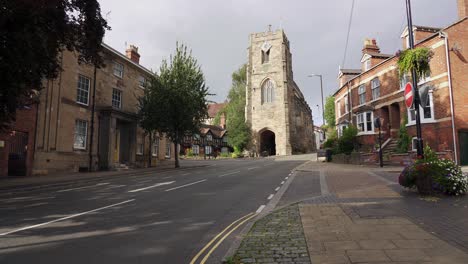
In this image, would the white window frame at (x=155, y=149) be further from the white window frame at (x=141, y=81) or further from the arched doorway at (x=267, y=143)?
the arched doorway at (x=267, y=143)

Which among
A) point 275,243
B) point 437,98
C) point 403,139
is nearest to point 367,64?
point 403,139

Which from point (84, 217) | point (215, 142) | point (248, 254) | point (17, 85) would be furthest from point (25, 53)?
point (215, 142)

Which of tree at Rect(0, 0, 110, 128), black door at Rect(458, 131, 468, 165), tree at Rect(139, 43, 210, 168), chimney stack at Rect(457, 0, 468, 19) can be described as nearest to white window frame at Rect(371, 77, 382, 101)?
chimney stack at Rect(457, 0, 468, 19)

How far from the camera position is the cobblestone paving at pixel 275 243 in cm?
453

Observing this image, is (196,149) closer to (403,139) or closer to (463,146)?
(403,139)

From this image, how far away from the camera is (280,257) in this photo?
4594 mm

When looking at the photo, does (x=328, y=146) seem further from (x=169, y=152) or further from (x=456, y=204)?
(x=456, y=204)

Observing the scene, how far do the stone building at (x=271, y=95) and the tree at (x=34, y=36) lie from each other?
42141mm

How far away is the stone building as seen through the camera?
53281mm

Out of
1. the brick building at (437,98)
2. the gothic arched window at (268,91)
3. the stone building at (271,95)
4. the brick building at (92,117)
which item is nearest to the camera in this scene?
the brick building at (92,117)

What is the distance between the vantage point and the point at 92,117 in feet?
76.4

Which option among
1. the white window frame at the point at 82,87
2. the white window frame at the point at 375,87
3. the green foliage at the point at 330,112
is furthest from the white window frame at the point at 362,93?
the green foliage at the point at 330,112

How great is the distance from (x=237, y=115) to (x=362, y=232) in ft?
168

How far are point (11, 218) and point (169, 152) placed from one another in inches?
1151
